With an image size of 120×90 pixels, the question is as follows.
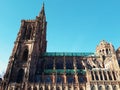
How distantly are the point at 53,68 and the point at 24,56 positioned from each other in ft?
51.0

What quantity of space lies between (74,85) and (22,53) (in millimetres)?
30548

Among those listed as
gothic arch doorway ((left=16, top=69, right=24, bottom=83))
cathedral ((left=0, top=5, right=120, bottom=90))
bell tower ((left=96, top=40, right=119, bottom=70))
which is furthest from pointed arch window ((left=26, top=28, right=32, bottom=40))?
bell tower ((left=96, top=40, right=119, bottom=70))

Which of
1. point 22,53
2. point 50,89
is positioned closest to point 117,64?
point 50,89

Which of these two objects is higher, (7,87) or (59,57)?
(59,57)

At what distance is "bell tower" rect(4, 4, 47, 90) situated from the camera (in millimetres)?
69981

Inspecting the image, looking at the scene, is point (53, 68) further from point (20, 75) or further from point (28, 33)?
point (28, 33)

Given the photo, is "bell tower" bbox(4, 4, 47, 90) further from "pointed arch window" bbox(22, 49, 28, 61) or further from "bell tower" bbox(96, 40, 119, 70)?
"bell tower" bbox(96, 40, 119, 70)

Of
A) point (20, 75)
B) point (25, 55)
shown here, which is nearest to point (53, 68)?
point (25, 55)

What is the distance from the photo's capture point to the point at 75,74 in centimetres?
7244

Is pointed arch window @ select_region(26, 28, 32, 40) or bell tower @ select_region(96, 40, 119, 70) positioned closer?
bell tower @ select_region(96, 40, 119, 70)

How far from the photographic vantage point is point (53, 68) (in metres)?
80.6

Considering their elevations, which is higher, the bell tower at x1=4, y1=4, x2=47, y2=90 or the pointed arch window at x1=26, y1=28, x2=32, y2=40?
the pointed arch window at x1=26, y1=28, x2=32, y2=40

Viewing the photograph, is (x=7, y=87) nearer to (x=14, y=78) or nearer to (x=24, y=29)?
(x=14, y=78)

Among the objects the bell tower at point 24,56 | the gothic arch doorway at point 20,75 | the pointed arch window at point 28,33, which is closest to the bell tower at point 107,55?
the bell tower at point 24,56
